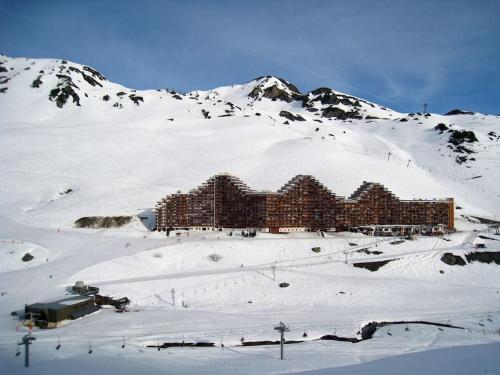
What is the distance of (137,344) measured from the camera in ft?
106

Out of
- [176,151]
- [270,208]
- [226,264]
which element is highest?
[176,151]

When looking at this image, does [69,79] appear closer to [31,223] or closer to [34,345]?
[31,223]

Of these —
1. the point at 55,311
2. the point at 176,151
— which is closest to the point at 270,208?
the point at 55,311

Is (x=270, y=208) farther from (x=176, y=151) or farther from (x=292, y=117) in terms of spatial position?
(x=292, y=117)

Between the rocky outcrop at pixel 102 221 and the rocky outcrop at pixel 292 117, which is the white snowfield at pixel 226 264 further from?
the rocky outcrop at pixel 292 117

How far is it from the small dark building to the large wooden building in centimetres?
3130

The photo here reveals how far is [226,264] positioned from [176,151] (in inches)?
2719

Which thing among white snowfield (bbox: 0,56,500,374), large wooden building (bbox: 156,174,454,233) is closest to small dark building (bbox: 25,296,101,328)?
white snowfield (bbox: 0,56,500,374)

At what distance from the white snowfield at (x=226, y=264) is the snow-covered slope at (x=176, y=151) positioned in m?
0.76

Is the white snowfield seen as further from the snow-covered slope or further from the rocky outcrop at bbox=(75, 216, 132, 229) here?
the rocky outcrop at bbox=(75, 216, 132, 229)

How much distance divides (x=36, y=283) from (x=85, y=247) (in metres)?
13.8

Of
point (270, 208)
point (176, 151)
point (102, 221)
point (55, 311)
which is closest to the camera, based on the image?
point (55, 311)

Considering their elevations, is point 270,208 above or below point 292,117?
below

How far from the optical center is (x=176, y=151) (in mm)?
120375
